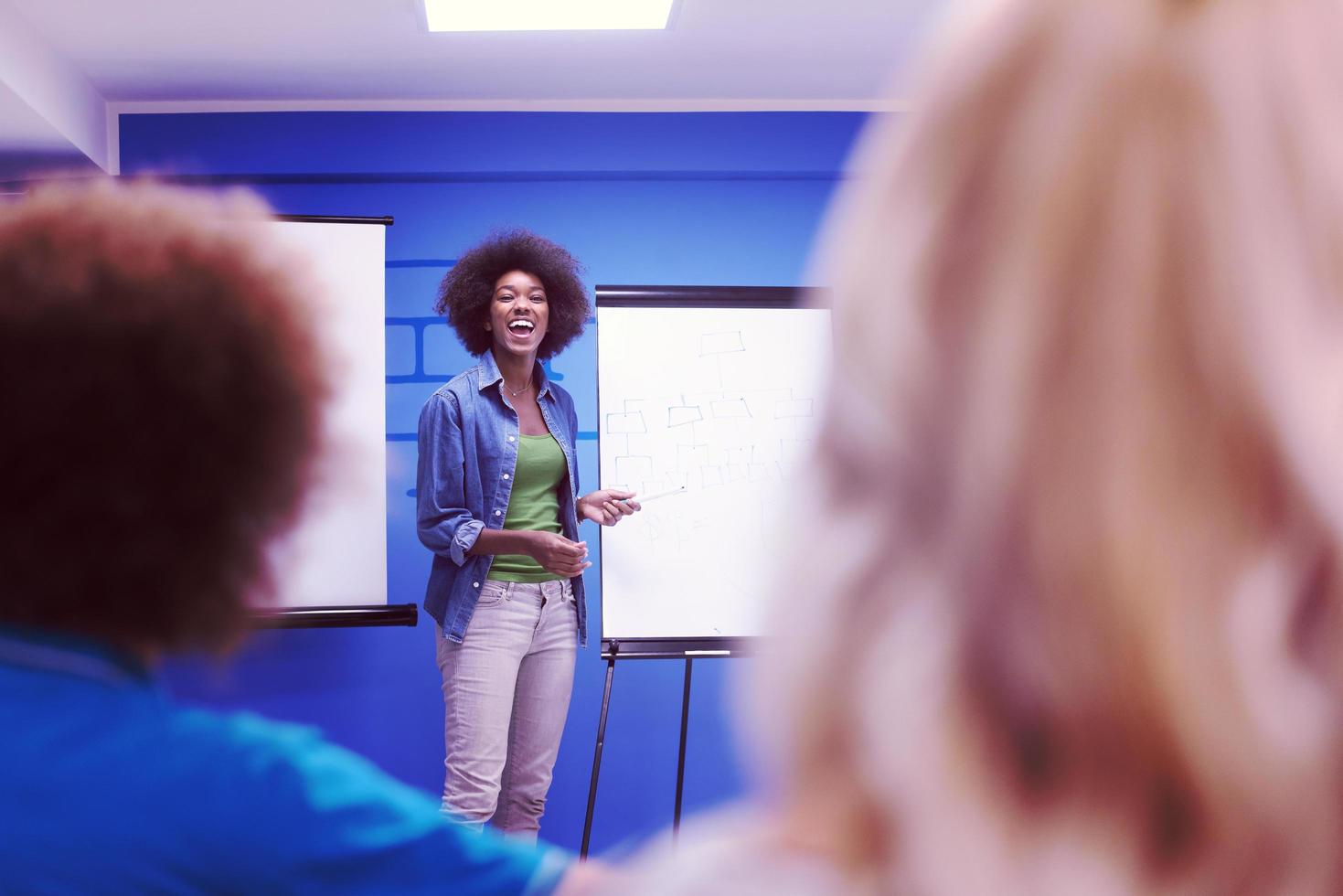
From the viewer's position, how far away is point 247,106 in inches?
143

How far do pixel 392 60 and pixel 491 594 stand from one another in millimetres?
1794

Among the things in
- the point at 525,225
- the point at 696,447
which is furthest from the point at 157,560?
the point at 525,225

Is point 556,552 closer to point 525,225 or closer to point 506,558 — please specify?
point 506,558

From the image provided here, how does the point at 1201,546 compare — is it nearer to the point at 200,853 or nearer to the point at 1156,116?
the point at 1156,116

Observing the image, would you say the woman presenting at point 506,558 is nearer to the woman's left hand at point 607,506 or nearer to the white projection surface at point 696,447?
the woman's left hand at point 607,506

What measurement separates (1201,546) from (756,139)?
368cm

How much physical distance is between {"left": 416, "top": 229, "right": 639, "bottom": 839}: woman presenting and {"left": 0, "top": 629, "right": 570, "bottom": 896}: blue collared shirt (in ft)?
6.55

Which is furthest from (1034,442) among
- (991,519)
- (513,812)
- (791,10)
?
(791,10)

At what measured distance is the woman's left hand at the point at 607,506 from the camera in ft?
9.78

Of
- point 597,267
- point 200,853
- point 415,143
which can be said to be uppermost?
point 415,143

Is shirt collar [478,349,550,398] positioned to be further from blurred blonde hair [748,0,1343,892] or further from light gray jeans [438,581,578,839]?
blurred blonde hair [748,0,1343,892]

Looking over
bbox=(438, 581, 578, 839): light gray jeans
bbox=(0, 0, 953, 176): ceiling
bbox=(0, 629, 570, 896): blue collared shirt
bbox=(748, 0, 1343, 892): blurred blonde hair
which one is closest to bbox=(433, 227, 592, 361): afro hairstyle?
bbox=(0, 0, 953, 176): ceiling

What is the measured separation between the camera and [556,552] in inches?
105

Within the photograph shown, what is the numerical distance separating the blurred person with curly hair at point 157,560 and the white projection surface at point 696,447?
7.95 feet
